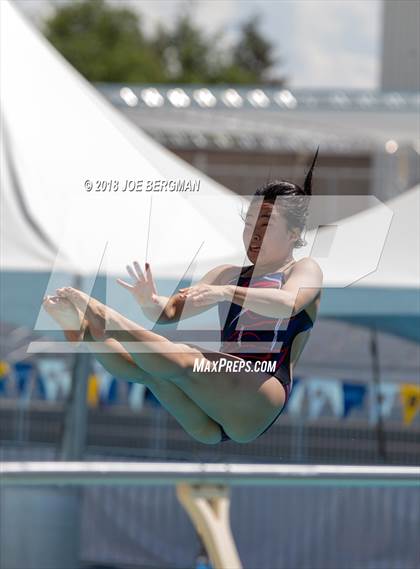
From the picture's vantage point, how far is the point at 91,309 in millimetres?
5402

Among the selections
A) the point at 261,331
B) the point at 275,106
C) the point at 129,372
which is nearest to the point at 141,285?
the point at 129,372

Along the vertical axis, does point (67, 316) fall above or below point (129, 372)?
above

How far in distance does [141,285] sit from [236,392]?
75 cm

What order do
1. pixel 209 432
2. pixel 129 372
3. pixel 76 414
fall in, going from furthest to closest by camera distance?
pixel 76 414, pixel 209 432, pixel 129 372

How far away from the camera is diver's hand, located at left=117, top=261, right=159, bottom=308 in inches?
206

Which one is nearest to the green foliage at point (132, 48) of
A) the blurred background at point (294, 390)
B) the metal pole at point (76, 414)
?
the blurred background at point (294, 390)

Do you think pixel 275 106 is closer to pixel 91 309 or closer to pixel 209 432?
pixel 209 432

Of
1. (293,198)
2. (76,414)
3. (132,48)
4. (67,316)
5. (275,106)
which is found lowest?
(67,316)

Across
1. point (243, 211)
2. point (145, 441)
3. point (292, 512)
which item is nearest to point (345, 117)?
point (145, 441)

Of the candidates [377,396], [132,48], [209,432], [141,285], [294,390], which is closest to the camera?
[141,285]

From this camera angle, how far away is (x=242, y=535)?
1098 centimetres

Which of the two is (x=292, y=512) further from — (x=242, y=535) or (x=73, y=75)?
(x=73, y=75)

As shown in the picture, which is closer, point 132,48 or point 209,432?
point 209,432

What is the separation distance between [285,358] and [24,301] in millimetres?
3626
